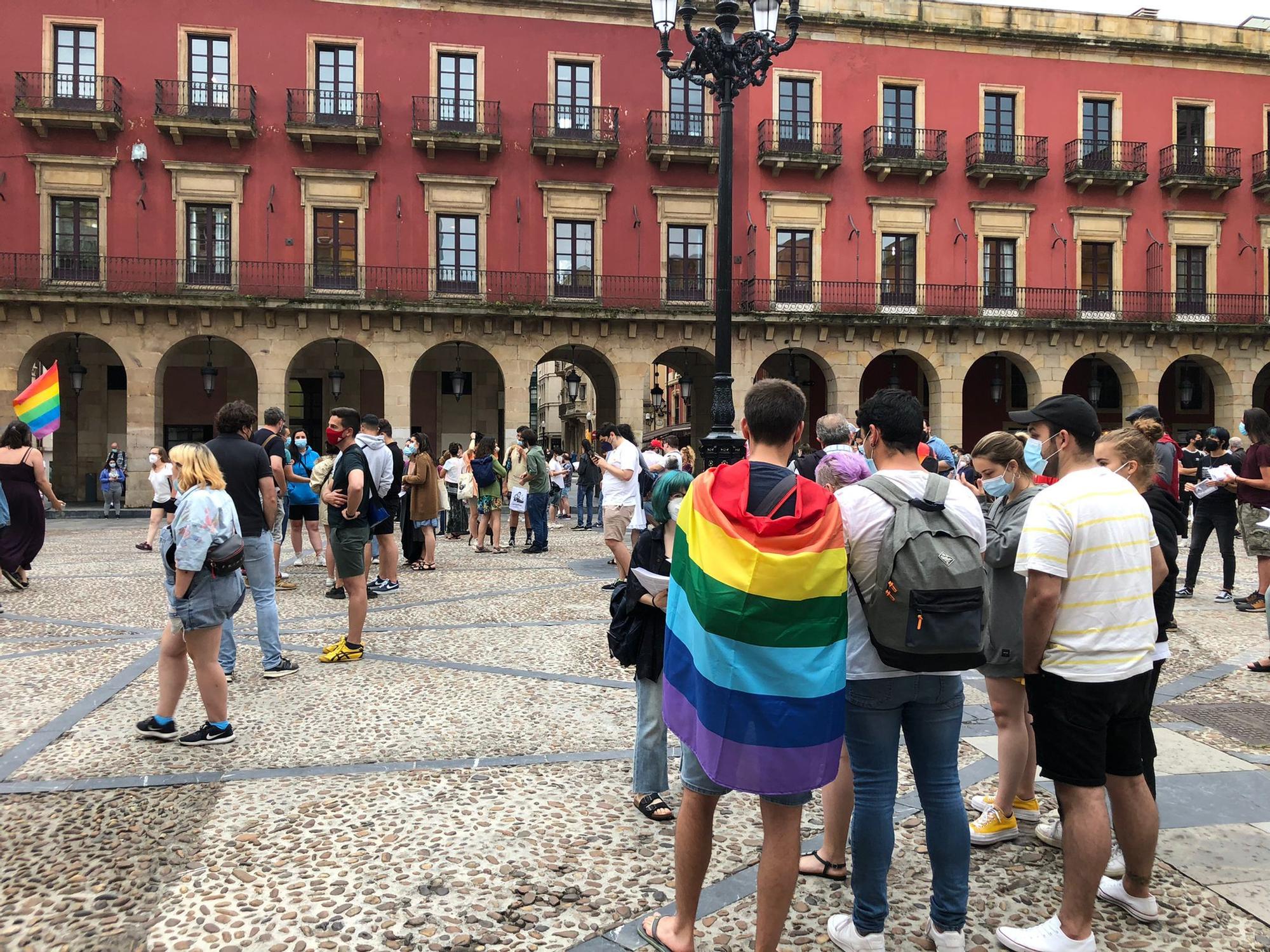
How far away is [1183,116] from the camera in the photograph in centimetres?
2516

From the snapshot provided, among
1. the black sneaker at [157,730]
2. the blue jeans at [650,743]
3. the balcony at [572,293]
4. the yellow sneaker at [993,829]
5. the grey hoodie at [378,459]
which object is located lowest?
the yellow sneaker at [993,829]

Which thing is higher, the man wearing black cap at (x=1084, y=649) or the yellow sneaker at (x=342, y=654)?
the man wearing black cap at (x=1084, y=649)

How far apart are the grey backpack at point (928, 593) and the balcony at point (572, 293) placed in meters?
20.2

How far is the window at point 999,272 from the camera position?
2405cm

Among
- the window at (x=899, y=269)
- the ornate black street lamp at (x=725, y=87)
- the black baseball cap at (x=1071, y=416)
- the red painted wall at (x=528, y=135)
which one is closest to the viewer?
the black baseball cap at (x=1071, y=416)

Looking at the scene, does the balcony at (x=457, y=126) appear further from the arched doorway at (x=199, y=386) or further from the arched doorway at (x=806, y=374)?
the arched doorway at (x=806, y=374)

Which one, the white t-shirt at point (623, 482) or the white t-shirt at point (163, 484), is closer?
the white t-shirt at point (623, 482)

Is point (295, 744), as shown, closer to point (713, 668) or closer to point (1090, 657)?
point (713, 668)

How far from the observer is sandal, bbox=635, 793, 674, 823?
348cm

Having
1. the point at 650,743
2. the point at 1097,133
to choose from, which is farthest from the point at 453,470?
the point at 1097,133

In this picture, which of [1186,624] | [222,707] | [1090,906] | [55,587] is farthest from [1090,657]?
[55,587]

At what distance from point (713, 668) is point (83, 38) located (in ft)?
83.6

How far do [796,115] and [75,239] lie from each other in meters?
19.0

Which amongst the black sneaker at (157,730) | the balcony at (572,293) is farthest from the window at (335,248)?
the black sneaker at (157,730)
